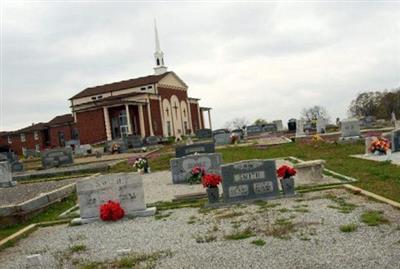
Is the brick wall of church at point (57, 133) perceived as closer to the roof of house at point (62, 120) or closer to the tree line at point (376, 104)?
the roof of house at point (62, 120)

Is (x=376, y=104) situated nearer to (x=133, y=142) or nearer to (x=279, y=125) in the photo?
(x=279, y=125)

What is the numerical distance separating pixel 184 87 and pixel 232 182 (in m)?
64.5

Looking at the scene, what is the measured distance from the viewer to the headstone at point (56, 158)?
31547 millimetres

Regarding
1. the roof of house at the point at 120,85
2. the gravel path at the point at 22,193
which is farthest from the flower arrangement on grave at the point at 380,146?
the roof of house at the point at 120,85

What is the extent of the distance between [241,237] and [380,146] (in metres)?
12.6

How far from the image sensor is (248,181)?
1099 centimetres

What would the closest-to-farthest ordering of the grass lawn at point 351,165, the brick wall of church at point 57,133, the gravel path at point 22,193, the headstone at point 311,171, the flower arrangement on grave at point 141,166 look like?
the grass lawn at point 351,165, the headstone at point 311,171, the gravel path at point 22,193, the flower arrangement on grave at point 141,166, the brick wall of church at point 57,133

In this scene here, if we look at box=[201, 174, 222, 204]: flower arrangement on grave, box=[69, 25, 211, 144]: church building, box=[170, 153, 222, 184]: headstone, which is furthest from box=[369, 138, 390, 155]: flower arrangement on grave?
box=[69, 25, 211, 144]: church building

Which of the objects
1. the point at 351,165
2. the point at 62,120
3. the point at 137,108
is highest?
the point at 62,120

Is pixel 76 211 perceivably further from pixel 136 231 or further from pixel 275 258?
pixel 275 258

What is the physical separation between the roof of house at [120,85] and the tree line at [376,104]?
3551 centimetres

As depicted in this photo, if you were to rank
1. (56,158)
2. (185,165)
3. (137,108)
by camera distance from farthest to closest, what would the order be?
(137,108)
(56,158)
(185,165)

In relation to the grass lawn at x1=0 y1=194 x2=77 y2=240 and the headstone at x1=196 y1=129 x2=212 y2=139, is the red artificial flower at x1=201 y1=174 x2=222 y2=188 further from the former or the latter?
Answer: the headstone at x1=196 y1=129 x2=212 y2=139

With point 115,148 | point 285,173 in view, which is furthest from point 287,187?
point 115,148
